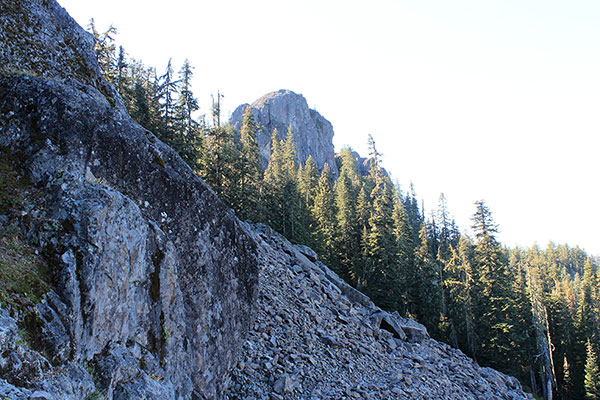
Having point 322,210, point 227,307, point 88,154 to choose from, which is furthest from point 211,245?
point 322,210

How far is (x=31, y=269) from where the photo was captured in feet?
16.7

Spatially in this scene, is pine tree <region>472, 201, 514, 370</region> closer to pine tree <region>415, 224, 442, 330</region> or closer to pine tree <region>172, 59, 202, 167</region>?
pine tree <region>415, 224, 442, 330</region>

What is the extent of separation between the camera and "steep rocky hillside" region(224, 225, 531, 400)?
12203mm

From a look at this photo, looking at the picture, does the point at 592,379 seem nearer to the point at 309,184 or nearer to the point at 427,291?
the point at 427,291

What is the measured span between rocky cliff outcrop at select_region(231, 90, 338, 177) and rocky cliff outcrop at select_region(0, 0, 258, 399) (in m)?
85.6

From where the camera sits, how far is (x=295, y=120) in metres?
102

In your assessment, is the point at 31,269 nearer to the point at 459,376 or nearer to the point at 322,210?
the point at 459,376

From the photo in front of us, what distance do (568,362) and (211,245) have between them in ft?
154

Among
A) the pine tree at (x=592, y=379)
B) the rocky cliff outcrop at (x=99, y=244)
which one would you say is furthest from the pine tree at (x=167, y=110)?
the pine tree at (x=592, y=379)

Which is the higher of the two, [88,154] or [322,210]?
[322,210]

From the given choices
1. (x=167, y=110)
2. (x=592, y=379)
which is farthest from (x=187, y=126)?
(x=592, y=379)

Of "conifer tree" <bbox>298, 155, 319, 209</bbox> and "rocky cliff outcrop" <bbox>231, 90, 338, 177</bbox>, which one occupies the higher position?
"rocky cliff outcrop" <bbox>231, 90, 338, 177</bbox>

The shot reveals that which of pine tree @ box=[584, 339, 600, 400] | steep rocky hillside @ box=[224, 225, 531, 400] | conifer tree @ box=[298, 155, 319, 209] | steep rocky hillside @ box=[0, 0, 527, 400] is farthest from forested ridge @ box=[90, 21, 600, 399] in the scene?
steep rocky hillside @ box=[0, 0, 527, 400]

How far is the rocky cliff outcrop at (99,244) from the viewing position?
4965 mm
